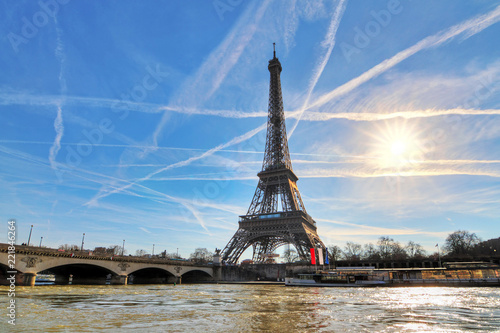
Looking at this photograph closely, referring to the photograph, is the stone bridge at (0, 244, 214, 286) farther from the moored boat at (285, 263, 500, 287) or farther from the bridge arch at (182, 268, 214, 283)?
the moored boat at (285, 263, 500, 287)

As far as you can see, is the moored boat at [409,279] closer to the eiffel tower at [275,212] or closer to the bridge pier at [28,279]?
the eiffel tower at [275,212]

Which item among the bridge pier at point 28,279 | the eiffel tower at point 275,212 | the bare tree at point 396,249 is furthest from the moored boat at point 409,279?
the bare tree at point 396,249

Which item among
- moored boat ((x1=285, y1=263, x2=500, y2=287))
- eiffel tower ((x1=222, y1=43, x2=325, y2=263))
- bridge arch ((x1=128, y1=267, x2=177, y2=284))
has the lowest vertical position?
bridge arch ((x1=128, y1=267, x2=177, y2=284))

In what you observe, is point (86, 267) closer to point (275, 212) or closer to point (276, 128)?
point (275, 212)

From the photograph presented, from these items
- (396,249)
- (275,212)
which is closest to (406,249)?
(396,249)

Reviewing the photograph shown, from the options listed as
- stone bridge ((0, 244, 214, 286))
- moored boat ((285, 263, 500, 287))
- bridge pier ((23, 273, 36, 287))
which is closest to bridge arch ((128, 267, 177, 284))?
stone bridge ((0, 244, 214, 286))

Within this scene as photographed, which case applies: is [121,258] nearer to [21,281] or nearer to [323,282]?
[21,281]
